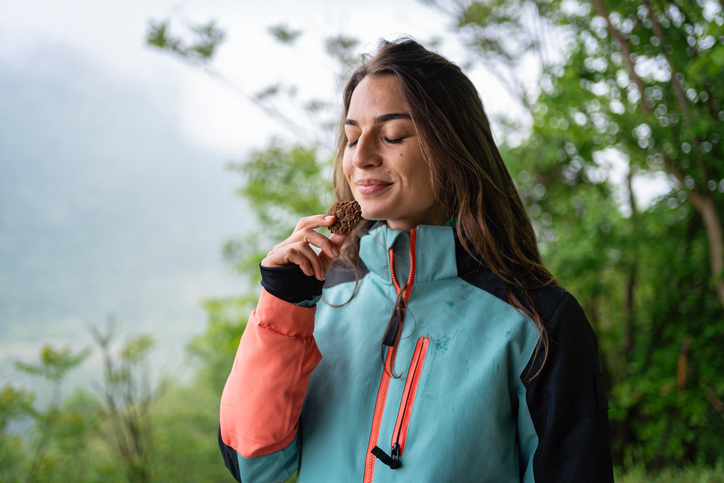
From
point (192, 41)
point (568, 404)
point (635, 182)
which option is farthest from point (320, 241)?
point (635, 182)

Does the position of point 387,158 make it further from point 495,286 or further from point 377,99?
point 495,286

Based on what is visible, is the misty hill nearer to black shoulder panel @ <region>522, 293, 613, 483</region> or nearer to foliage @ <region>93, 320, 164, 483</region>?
foliage @ <region>93, 320, 164, 483</region>

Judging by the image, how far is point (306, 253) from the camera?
0.83 metres

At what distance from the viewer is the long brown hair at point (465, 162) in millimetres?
916

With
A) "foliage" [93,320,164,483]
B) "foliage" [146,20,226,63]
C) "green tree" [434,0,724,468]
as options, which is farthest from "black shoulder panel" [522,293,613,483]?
"foliage" [146,20,226,63]

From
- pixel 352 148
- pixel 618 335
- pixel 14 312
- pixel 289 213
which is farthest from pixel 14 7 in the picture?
pixel 618 335

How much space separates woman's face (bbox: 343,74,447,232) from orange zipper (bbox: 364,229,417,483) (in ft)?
0.24

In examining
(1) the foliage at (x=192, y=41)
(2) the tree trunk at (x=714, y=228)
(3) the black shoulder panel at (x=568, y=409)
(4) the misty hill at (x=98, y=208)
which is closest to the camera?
(3) the black shoulder panel at (x=568, y=409)

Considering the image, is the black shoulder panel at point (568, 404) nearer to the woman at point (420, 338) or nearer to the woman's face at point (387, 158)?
the woman at point (420, 338)

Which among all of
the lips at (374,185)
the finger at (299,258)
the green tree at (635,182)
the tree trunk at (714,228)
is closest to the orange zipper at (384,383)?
the lips at (374,185)

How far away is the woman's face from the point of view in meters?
0.92

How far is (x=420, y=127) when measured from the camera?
0.90 m

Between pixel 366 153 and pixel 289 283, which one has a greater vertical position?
pixel 366 153

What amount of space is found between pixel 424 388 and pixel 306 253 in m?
0.33
